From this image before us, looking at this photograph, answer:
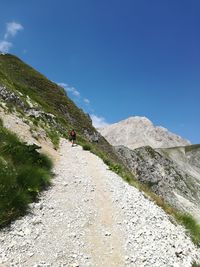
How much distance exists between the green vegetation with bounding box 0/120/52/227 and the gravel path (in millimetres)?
448

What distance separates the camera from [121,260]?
468 inches

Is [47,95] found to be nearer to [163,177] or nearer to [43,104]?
[43,104]

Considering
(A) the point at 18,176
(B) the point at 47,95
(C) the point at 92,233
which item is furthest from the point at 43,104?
(C) the point at 92,233

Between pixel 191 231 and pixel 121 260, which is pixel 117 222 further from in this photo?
pixel 191 231

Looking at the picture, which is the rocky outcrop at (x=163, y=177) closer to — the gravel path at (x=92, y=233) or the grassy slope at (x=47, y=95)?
the grassy slope at (x=47, y=95)

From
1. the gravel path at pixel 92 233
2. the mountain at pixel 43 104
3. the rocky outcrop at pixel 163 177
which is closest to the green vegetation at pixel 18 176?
the gravel path at pixel 92 233

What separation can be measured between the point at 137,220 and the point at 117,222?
3.33 ft

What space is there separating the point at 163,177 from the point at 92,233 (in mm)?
74846

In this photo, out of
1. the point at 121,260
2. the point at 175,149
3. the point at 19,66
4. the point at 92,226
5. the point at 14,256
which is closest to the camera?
the point at 14,256

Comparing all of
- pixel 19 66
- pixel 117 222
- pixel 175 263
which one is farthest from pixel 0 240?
pixel 19 66

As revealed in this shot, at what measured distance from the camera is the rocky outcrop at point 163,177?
7650 centimetres

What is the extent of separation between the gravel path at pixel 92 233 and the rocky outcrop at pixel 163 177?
192ft

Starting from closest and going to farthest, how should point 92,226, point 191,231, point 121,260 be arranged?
1. point 121,260
2. point 92,226
3. point 191,231

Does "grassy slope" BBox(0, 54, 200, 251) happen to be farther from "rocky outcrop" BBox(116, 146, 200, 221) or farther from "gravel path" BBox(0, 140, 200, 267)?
"gravel path" BBox(0, 140, 200, 267)
